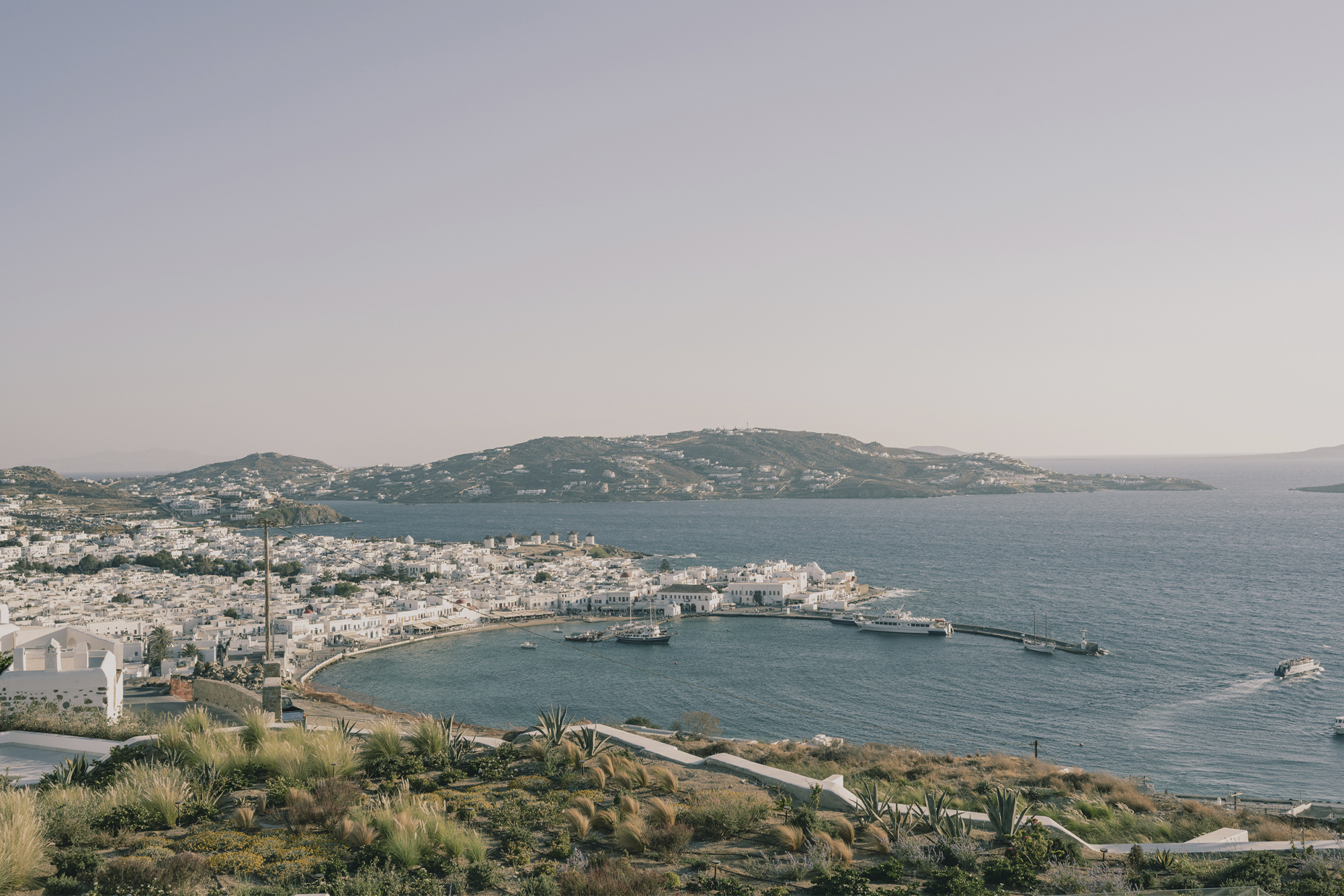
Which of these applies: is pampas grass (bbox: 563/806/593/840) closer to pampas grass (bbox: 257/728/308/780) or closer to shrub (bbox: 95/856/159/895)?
pampas grass (bbox: 257/728/308/780)

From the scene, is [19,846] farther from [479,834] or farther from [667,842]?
[667,842]

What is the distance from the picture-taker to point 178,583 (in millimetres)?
71438

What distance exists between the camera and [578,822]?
695 centimetres

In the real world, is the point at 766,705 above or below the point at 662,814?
below

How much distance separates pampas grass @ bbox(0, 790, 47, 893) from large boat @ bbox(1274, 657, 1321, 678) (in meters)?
46.9

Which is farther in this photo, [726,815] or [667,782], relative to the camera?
[667,782]

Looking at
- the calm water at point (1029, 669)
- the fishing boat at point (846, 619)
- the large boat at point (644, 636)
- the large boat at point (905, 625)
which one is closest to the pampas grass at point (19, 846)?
the calm water at point (1029, 669)

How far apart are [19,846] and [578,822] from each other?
4.02m

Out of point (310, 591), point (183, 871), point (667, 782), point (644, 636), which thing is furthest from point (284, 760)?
point (310, 591)

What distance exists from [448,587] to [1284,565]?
75477 mm

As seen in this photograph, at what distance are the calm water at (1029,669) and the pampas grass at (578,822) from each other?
24.3 meters

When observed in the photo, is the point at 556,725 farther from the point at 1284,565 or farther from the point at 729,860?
the point at 1284,565

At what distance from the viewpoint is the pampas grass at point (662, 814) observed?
6977 mm

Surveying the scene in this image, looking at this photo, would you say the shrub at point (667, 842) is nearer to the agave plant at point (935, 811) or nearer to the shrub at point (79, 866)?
the agave plant at point (935, 811)
